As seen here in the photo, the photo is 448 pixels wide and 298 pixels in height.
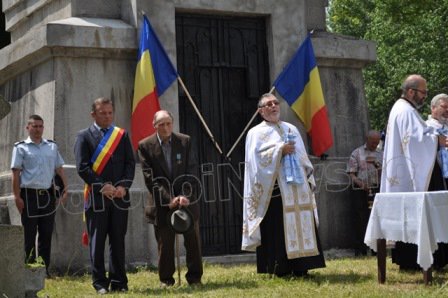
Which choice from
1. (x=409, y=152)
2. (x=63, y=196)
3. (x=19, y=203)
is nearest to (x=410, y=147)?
(x=409, y=152)

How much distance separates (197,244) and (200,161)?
3.40 m

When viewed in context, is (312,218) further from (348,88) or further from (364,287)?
(348,88)

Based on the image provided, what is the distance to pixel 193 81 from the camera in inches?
508

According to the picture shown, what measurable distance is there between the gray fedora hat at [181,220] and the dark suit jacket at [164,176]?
20 cm

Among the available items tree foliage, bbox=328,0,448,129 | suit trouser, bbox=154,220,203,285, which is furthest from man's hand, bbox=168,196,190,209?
tree foliage, bbox=328,0,448,129

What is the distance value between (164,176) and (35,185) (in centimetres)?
220

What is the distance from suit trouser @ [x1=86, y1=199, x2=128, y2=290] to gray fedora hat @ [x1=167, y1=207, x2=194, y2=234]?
1.72 ft

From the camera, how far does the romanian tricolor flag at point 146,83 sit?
1209 centimetres

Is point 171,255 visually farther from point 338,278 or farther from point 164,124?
point 338,278

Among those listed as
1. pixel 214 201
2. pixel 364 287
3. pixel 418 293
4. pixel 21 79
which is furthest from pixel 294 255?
pixel 21 79

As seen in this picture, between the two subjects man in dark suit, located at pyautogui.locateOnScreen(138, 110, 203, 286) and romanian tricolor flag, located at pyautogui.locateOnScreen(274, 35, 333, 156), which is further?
romanian tricolor flag, located at pyautogui.locateOnScreen(274, 35, 333, 156)

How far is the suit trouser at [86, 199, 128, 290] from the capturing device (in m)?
9.04

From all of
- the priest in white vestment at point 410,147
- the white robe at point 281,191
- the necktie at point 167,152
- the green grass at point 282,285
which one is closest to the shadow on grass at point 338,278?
the green grass at point 282,285

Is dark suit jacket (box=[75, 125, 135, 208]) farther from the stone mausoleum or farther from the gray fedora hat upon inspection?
the stone mausoleum
